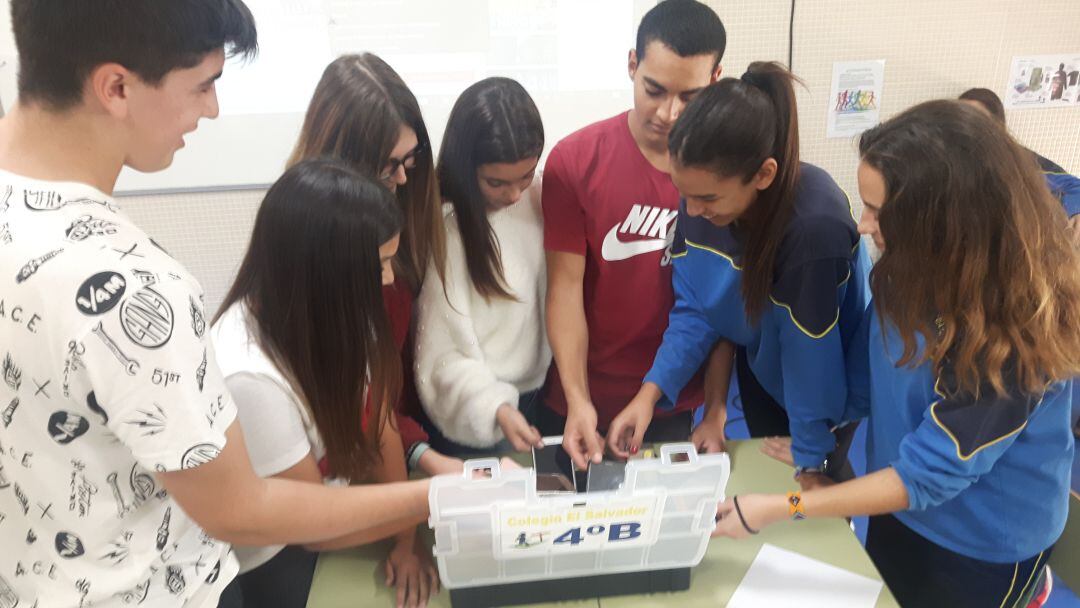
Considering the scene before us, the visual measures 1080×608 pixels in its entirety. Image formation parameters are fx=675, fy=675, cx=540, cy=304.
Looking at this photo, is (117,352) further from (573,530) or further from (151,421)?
(573,530)

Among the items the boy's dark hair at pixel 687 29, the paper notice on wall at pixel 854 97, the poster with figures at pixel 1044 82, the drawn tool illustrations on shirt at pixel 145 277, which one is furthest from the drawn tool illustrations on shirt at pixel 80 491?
the poster with figures at pixel 1044 82

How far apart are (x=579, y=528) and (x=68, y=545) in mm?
557

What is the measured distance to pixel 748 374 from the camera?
1.59m

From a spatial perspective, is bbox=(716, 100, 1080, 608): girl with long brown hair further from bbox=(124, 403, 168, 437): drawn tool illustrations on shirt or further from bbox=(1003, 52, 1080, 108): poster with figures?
bbox=(1003, 52, 1080, 108): poster with figures

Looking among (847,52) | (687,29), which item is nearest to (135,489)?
(687,29)

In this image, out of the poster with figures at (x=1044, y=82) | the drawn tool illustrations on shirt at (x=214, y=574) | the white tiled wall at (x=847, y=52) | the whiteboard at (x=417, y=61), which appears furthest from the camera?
the poster with figures at (x=1044, y=82)

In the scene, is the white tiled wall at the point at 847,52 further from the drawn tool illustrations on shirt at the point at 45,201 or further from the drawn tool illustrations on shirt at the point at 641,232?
the drawn tool illustrations on shirt at the point at 45,201

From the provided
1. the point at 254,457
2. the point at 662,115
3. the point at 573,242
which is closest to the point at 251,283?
the point at 254,457

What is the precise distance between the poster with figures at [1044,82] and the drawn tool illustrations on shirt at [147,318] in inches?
112

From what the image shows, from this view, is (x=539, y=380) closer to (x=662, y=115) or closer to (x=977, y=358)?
(x=662, y=115)

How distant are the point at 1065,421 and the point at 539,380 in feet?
2.98

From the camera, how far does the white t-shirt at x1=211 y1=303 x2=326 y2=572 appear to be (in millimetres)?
856

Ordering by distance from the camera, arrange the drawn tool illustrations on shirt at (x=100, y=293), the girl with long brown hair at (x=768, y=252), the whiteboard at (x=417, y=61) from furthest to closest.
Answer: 1. the whiteboard at (x=417, y=61)
2. the girl with long brown hair at (x=768, y=252)
3. the drawn tool illustrations on shirt at (x=100, y=293)

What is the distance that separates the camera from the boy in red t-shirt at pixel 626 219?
128 centimetres
